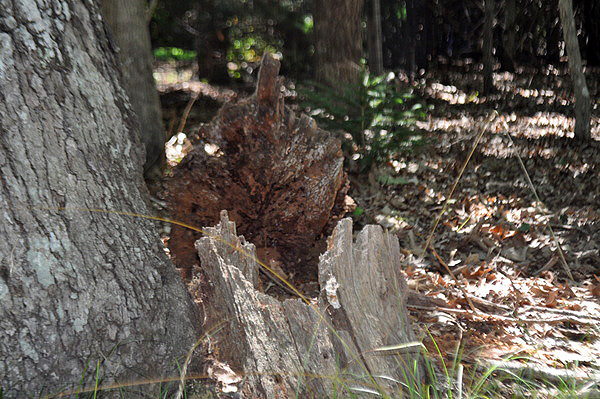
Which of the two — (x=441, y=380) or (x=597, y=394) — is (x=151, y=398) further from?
(x=597, y=394)

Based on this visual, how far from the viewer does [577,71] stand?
7.01 m

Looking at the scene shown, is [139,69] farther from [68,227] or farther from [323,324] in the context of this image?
[323,324]

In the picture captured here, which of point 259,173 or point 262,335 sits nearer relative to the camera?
point 262,335

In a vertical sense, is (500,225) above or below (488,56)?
below

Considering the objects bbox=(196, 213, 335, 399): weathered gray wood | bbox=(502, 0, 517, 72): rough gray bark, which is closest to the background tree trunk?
bbox=(502, 0, 517, 72): rough gray bark

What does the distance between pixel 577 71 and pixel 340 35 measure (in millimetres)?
2783

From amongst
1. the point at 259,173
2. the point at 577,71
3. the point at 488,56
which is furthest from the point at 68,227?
the point at 488,56

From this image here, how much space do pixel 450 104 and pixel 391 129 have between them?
3.69 metres

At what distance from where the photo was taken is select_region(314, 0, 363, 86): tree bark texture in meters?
7.69

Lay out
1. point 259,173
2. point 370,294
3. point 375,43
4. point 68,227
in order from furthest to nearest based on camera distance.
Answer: point 375,43, point 259,173, point 370,294, point 68,227

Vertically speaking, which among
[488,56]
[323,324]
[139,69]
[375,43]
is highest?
[139,69]

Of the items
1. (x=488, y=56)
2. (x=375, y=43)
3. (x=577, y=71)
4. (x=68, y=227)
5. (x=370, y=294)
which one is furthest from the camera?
(x=488, y=56)

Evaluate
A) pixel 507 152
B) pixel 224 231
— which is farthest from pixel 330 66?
pixel 224 231

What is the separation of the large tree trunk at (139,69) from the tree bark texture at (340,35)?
227 centimetres
